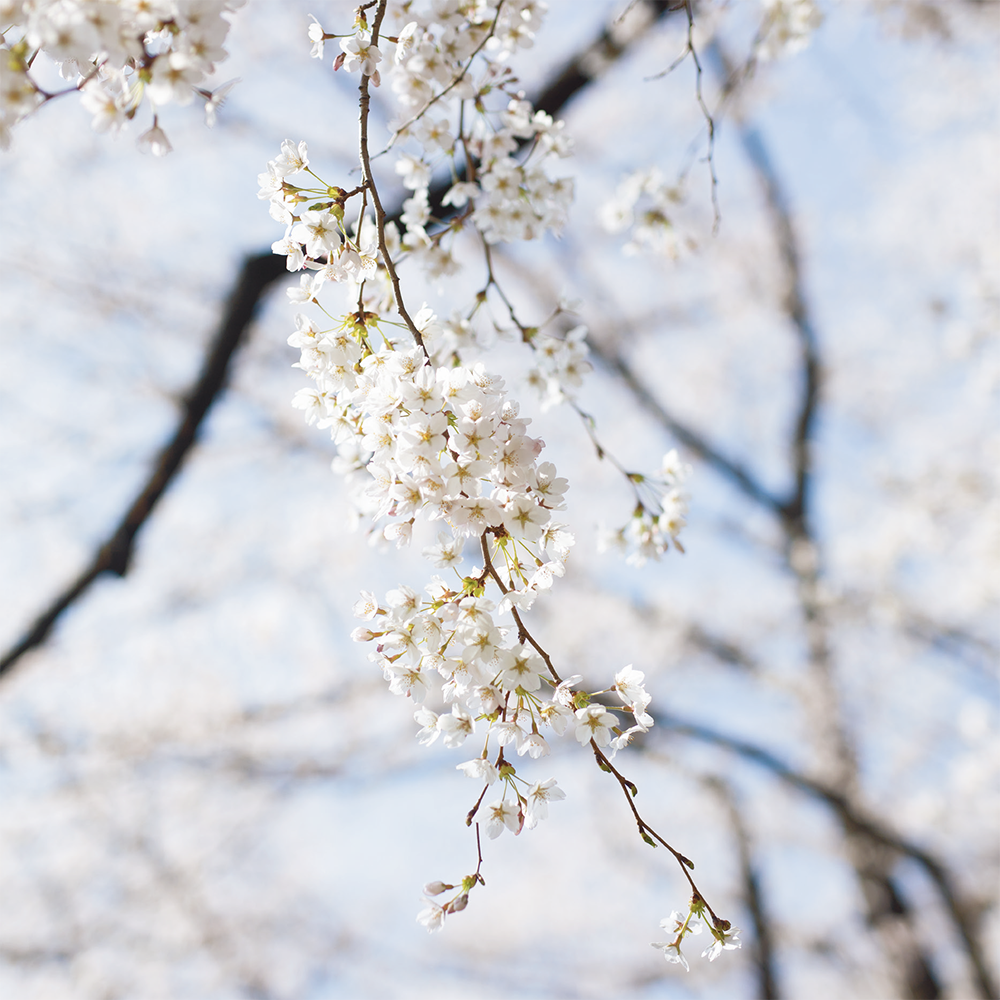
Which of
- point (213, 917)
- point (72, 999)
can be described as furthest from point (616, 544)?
point (72, 999)

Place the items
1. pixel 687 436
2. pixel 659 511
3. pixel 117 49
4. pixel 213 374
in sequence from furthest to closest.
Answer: pixel 687 436, pixel 213 374, pixel 659 511, pixel 117 49

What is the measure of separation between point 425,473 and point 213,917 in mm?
8640

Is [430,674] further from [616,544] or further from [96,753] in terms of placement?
[96,753]

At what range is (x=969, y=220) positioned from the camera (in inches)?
325

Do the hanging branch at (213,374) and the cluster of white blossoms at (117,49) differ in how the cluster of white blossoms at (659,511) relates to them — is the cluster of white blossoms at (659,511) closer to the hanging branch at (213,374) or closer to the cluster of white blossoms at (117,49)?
the cluster of white blossoms at (117,49)

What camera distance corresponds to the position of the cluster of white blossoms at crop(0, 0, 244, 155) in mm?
777

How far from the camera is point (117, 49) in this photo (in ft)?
2.63

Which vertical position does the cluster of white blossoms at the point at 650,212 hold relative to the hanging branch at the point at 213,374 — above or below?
below

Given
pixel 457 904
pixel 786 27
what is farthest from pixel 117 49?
pixel 786 27

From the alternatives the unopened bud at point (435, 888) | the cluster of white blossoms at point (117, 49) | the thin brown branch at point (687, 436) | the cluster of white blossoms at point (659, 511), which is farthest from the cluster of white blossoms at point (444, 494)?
the thin brown branch at point (687, 436)

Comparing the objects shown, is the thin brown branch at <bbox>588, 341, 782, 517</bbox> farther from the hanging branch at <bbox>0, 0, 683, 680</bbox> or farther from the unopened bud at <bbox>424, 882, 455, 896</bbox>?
the unopened bud at <bbox>424, 882, 455, 896</bbox>

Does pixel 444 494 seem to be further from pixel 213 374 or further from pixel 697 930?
pixel 213 374

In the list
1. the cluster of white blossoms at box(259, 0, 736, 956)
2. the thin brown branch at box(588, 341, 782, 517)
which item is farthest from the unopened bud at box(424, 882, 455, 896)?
the thin brown branch at box(588, 341, 782, 517)

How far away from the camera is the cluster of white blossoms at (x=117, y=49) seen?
0.78 m
